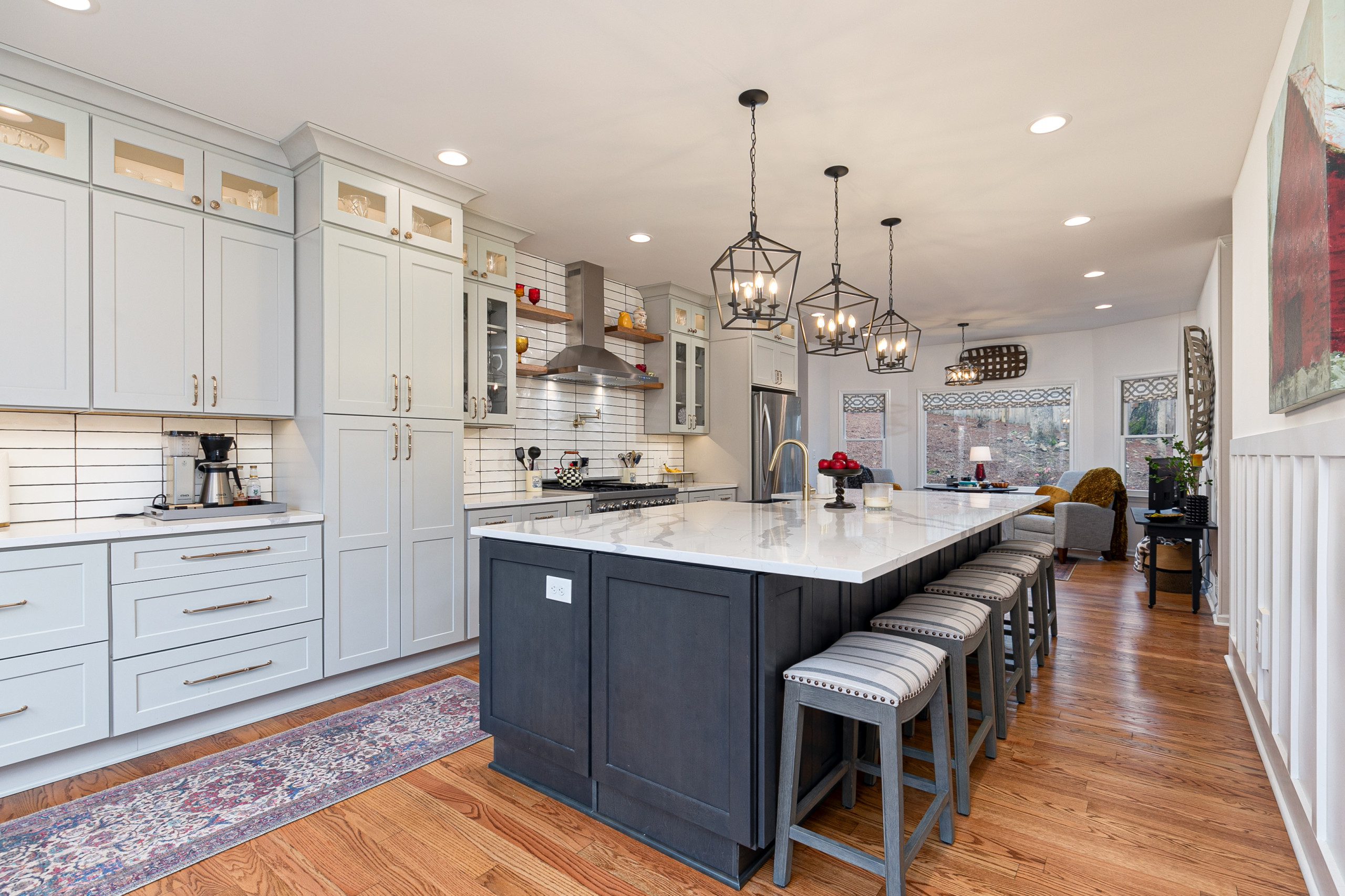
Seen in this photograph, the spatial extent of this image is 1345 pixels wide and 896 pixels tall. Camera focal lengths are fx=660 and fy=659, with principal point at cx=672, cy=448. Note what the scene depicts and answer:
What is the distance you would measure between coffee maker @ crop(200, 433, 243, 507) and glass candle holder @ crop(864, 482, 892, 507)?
302cm

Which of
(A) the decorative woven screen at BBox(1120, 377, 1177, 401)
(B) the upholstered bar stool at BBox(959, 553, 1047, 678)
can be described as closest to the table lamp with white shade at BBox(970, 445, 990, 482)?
(A) the decorative woven screen at BBox(1120, 377, 1177, 401)

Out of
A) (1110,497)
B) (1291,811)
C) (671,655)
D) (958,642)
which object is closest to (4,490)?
(671,655)

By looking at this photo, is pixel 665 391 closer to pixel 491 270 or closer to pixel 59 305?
pixel 491 270

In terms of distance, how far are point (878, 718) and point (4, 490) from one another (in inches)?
132

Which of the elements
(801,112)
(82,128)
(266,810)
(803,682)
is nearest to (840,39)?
(801,112)

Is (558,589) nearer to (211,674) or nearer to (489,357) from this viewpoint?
(211,674)

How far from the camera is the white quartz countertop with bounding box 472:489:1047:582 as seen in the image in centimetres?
170

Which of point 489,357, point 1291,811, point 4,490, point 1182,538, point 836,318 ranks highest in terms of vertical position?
point 836,318

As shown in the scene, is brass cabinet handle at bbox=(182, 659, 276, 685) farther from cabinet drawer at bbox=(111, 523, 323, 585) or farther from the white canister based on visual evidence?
the white canister

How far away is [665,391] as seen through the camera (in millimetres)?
5812

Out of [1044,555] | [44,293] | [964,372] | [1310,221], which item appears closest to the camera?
[1310,221]

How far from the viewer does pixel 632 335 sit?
553cm

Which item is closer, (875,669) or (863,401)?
(875,669)

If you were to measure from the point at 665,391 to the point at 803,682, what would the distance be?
4.26m
